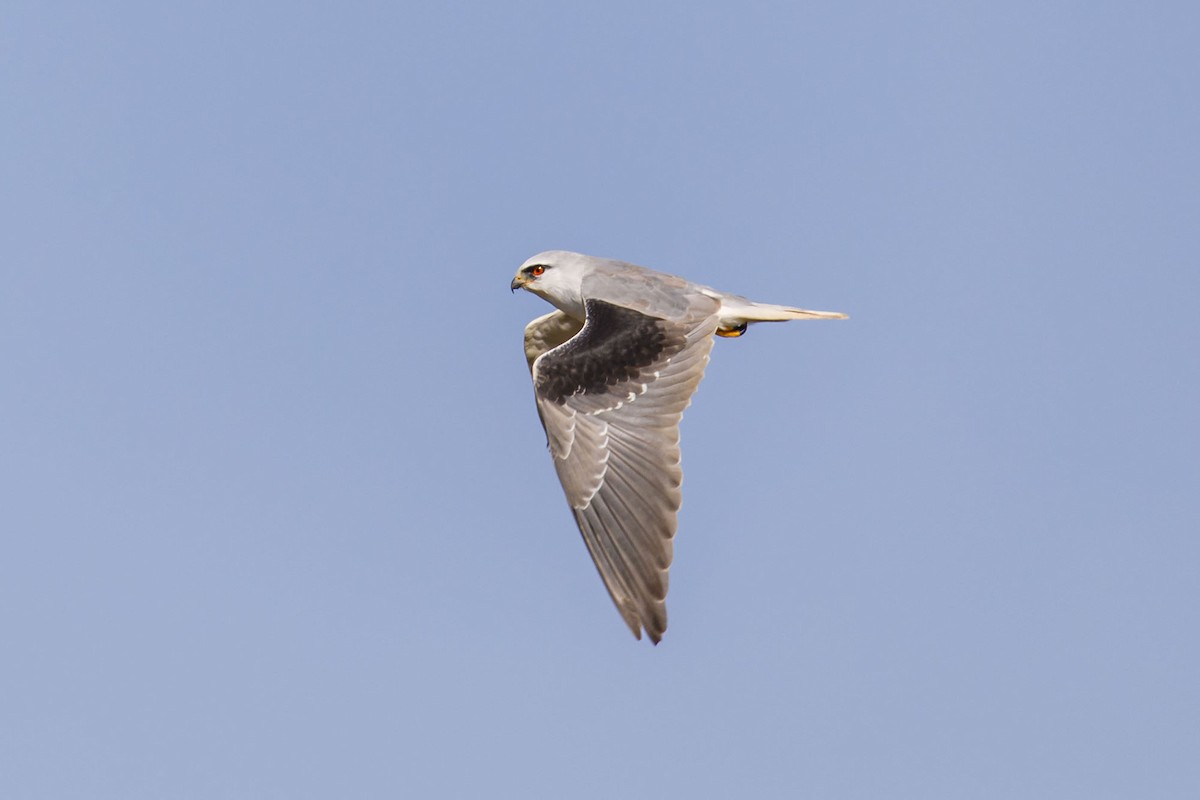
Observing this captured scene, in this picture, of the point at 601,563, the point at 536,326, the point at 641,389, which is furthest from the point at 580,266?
the point at 601,563

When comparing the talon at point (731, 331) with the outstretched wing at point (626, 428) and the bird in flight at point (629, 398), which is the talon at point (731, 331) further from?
the outstretched wing at point (626, 428)

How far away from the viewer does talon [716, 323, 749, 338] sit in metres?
13.5

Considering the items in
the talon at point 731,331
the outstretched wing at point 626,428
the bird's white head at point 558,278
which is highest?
the bird's white head at point 558,278

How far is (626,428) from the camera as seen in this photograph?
1202 centimetres

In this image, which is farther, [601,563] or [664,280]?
[664,280]

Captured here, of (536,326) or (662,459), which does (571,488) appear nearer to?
(662,459)

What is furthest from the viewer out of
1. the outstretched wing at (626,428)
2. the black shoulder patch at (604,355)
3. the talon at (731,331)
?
the talon at (731,331)

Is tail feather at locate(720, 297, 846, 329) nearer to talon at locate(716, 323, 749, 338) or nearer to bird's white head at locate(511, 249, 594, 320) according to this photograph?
talon at locate(716, 323, 749, 338)

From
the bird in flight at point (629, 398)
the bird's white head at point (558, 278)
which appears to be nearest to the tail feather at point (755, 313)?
the bird in flight at point (629, 398)

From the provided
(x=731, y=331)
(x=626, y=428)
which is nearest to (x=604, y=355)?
(x=626, y=428)

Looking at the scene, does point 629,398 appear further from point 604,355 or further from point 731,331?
point 731,331

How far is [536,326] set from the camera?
13984mm

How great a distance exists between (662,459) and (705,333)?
1.35 m

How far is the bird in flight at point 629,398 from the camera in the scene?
1122cm
